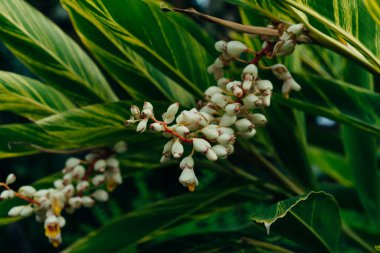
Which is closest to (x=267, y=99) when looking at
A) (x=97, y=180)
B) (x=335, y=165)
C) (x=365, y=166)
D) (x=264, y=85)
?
(x=264, y=85)

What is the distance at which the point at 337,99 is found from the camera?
1.18 metres

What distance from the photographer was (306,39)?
0.90 metres

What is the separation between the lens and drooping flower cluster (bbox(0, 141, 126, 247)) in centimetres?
104

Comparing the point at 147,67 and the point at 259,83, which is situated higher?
the point at 147,67

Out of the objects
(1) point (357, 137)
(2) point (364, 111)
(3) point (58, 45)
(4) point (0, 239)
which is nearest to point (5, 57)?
(4) point (0, 239)

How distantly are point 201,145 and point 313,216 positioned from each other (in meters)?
0.23

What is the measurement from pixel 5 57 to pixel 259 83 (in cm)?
176

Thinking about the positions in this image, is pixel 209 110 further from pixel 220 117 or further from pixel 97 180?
pixel 97 180

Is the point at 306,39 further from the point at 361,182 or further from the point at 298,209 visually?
the point at 361,182

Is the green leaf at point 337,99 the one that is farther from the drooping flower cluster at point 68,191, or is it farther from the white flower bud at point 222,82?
the drooping flower cluster at point 68,191

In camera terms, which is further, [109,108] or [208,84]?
[208,84]

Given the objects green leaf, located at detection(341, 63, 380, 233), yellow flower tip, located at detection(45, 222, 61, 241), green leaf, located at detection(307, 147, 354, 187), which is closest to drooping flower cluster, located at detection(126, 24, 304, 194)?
yellow flower tip, located at detection(45, 222, 61, 241)

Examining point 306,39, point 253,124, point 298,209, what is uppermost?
point 306,39

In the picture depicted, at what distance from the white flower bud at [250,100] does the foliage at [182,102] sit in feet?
0.38
